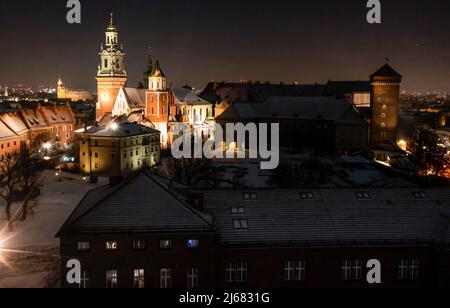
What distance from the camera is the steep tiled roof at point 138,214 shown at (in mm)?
25266

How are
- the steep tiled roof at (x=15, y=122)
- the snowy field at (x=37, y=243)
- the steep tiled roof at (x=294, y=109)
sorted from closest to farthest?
1. the snowy field at (x=37, y=243)
2. the steep tiled roof at (x=15, y=122)
3. the steep tiled roof at (x=294, y=109)

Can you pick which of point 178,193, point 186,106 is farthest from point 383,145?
point 178,193

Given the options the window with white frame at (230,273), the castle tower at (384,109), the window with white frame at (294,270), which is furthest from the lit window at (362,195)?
the castle tower at (384,109)

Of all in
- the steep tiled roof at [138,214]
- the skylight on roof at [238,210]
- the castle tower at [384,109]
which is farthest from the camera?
the castle tower at [384,109]

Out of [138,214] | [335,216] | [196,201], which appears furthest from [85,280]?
[335,216]

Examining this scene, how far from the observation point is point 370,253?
85.7 ft

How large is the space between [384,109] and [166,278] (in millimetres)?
67120

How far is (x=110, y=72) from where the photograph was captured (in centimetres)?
9169

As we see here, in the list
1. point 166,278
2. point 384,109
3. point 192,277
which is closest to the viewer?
point 166,278

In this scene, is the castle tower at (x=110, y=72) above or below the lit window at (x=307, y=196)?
above

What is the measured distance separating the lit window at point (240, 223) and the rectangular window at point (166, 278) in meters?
4.23

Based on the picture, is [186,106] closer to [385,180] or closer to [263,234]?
[385,180]

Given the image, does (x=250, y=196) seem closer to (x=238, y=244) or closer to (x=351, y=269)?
(x=238, y=244)

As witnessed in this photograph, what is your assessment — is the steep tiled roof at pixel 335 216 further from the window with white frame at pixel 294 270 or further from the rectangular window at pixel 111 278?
the rectangular window at pixel 111 278
